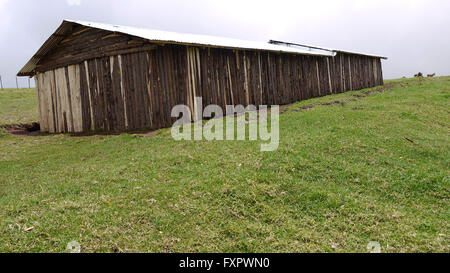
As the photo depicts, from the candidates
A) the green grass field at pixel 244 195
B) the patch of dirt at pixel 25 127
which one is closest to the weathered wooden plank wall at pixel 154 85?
the patch of dirt at pixel 25 127

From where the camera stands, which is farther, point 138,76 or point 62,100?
point 62,100

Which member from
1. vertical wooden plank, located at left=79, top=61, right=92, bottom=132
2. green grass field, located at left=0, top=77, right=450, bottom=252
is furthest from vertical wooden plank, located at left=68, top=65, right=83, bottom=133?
green grass field, located at left=0, top=77, right=450, bottom=252

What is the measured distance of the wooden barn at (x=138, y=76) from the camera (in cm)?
1307

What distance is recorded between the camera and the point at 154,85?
13.0 meters

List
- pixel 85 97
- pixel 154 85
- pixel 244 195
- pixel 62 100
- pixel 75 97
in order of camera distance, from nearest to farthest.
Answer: pixel 244 195
pixel 154 85
pixel 85 97
pixel 75 97
pixel 62 100

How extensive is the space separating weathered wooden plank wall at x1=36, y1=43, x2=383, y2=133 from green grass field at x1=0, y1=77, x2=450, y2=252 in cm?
391

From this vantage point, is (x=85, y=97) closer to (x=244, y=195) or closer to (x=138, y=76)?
(x=138, y=76)

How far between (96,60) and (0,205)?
10.00 m

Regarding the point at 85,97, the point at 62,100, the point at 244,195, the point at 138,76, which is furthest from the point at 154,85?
the point at 244,195

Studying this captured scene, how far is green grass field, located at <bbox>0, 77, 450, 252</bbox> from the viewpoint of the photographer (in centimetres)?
449

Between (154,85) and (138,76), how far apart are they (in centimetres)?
87

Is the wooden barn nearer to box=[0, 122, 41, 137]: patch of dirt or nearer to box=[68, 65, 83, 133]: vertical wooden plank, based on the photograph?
box=[68, 65, 83, 133]: vertical wooden plank
